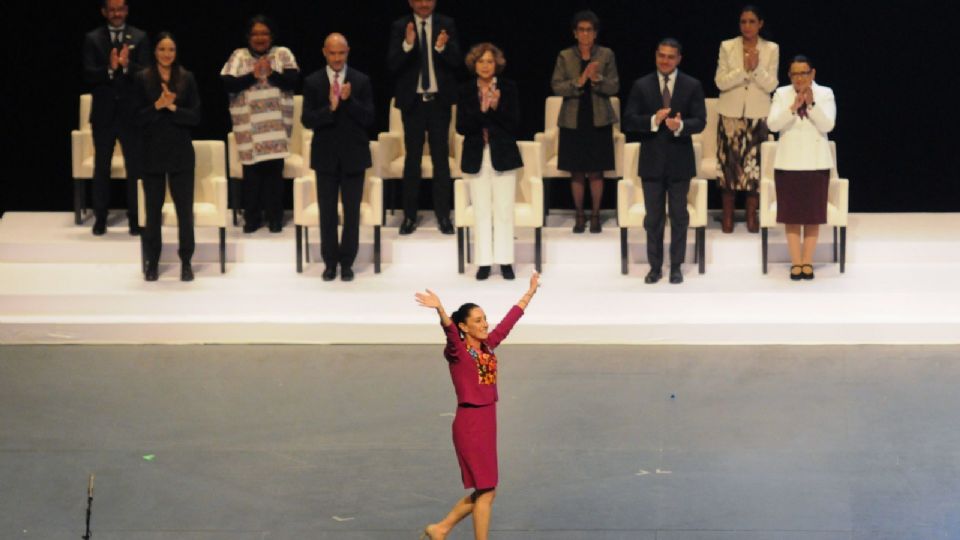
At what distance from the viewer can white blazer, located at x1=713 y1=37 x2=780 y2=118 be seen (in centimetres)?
1166

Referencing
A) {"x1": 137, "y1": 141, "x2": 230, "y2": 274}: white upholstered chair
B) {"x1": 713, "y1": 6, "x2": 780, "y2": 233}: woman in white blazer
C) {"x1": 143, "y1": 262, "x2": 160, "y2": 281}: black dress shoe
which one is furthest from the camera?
{"x1": 713, "y1": 6, "x2": 780, "y2": 233}: woman in white blazer

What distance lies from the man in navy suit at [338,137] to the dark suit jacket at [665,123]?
149 cm

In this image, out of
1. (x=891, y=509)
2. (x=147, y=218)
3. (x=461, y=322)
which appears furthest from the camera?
(x=147, y=218)

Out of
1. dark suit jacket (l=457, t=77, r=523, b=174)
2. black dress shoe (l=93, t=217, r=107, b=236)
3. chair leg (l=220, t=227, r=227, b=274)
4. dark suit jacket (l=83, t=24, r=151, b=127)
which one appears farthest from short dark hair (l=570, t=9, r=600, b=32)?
black dress shoe (l=93, t=217, r=107, b=236)

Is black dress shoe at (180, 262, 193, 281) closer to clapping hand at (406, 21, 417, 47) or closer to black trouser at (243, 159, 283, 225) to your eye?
black trouser at (243, 159, 283, 225)

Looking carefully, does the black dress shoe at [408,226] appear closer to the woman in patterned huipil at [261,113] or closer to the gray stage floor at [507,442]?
the woman in patterned huipil at [261,113]

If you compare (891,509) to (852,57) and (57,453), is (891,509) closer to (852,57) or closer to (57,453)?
(57,453)

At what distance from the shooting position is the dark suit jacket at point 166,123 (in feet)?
35.4

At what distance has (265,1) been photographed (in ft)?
42.1

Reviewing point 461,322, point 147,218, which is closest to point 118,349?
point 147,218

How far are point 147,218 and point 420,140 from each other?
1766 mm

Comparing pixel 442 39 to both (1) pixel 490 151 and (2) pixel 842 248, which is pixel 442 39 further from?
(2) pixel 842 248

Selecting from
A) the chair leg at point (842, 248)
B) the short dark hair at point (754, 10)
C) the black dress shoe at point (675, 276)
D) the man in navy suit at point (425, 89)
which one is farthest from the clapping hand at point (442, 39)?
the chair leg at point (842, 248)

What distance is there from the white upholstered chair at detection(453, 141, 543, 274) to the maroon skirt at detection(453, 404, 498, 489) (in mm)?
4132
